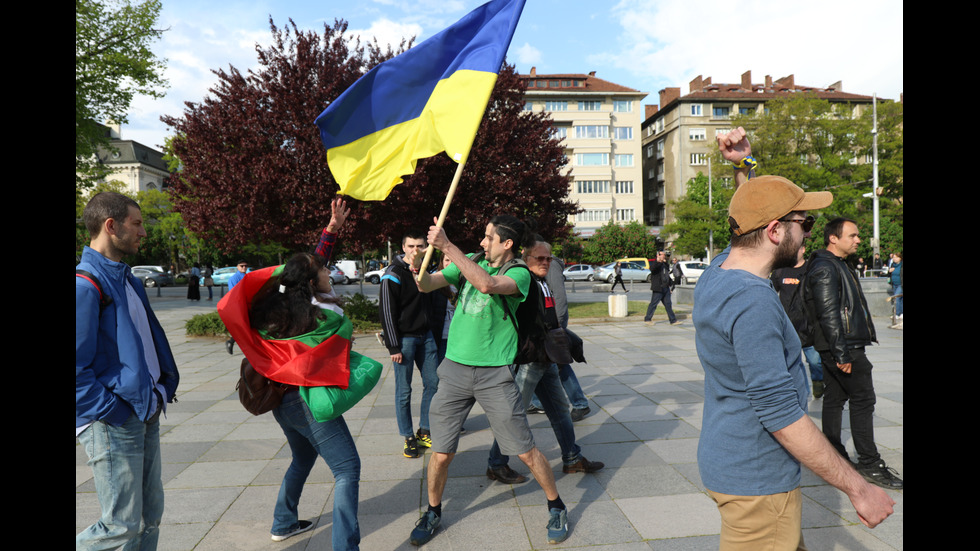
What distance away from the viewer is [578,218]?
221ft

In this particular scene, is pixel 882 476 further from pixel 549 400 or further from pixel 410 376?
pixel 410 376

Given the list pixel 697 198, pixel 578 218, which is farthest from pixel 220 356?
pixel 578 218

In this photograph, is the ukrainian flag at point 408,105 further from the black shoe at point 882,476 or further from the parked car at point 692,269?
the parked car at point 692,269

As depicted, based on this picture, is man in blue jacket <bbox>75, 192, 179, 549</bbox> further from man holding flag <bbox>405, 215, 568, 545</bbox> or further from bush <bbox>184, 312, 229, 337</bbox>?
bush <bbox>184, 312, 229, 337</bbox>

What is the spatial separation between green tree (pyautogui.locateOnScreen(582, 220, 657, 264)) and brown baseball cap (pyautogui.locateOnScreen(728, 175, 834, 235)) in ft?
164

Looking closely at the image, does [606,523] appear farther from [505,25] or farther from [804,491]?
[505,25]

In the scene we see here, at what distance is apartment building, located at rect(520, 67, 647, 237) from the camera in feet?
216

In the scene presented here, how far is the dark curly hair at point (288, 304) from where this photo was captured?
2.95 metres

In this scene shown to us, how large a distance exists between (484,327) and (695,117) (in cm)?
7121

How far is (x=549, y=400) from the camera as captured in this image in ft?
14.5

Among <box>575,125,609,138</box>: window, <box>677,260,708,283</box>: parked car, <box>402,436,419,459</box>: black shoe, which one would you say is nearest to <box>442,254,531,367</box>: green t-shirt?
<box>402,436,419,459</box>: black shoe

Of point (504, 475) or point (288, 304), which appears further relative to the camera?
point (504, 475)

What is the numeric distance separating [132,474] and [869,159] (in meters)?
57.0

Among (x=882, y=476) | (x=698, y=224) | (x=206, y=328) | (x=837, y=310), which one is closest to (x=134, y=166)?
(x=698, y=224)
